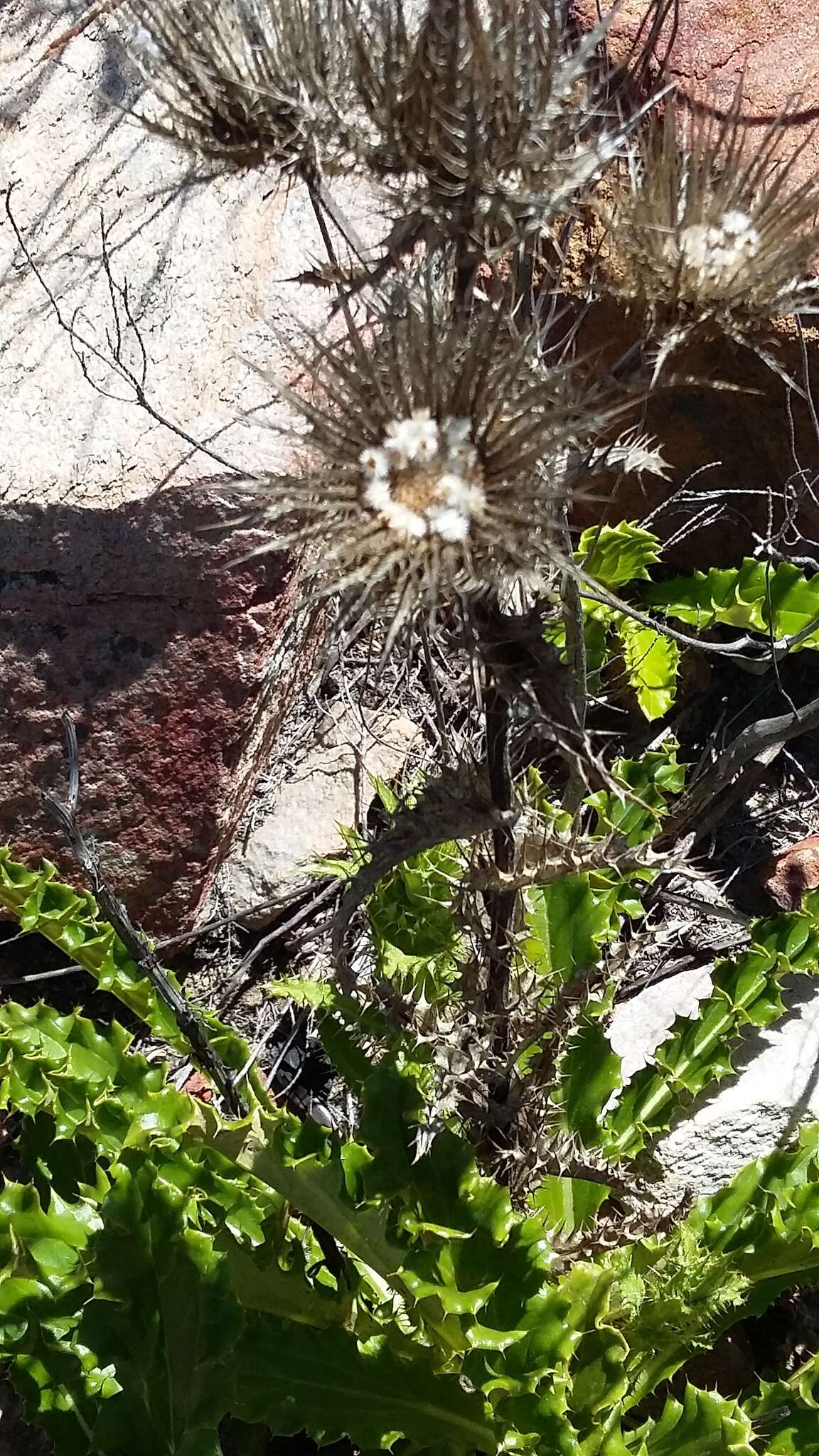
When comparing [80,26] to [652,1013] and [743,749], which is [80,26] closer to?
[743,749]

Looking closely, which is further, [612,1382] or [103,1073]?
[103,1073]

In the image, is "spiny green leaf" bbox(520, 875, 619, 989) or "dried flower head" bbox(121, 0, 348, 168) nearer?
"dried flower head" bbox(121, 0, 348, 168)

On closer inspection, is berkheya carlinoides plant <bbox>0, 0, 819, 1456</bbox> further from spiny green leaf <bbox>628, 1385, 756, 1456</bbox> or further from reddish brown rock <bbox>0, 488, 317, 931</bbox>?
reddish brown rock <bbox>0, 488, 317, 931</bbox>

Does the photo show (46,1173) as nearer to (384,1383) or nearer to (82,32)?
(384,1383)

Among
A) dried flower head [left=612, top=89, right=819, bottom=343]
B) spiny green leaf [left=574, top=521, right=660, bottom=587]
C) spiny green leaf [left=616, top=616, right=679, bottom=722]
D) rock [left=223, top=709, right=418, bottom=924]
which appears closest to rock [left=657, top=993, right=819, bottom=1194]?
spiny green leaf [left=616, top=616, right=679, bottom=722]

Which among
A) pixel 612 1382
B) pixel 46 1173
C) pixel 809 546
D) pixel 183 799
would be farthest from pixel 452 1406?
pixel 809 546

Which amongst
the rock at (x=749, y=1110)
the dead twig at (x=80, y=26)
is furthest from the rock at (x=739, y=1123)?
the dead twig at (x=80, y=26)

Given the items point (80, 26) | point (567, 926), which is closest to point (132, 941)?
point (567, 926)
